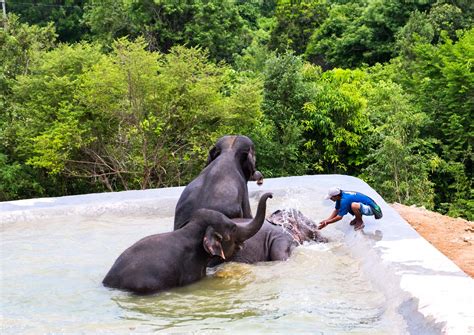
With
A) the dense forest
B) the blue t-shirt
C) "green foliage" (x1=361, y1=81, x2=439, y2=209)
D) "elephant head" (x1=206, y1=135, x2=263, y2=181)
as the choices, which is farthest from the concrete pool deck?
the dense forest

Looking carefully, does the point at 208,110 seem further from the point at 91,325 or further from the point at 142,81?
the point at 91,325

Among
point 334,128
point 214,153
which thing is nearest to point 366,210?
point 214,153

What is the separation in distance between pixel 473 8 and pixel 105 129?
57.7 feet

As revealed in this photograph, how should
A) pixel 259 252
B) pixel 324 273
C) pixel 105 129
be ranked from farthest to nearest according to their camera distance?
pixel 105 129
pixel 259 252
pixel 324 273

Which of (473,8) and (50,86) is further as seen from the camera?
(473,8)

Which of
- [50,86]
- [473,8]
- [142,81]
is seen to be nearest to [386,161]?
[142,81]

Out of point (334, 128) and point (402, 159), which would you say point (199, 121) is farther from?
point (402, 159)

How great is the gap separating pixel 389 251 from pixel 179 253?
6.23 ft

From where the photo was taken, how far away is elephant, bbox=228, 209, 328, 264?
7816 mm

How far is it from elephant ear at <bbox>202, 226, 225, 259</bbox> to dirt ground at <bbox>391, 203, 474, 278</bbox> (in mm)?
2534

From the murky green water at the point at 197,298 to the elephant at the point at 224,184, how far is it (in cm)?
69

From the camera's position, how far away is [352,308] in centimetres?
606

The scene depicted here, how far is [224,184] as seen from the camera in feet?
26.4

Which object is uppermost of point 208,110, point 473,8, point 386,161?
point 473,8
